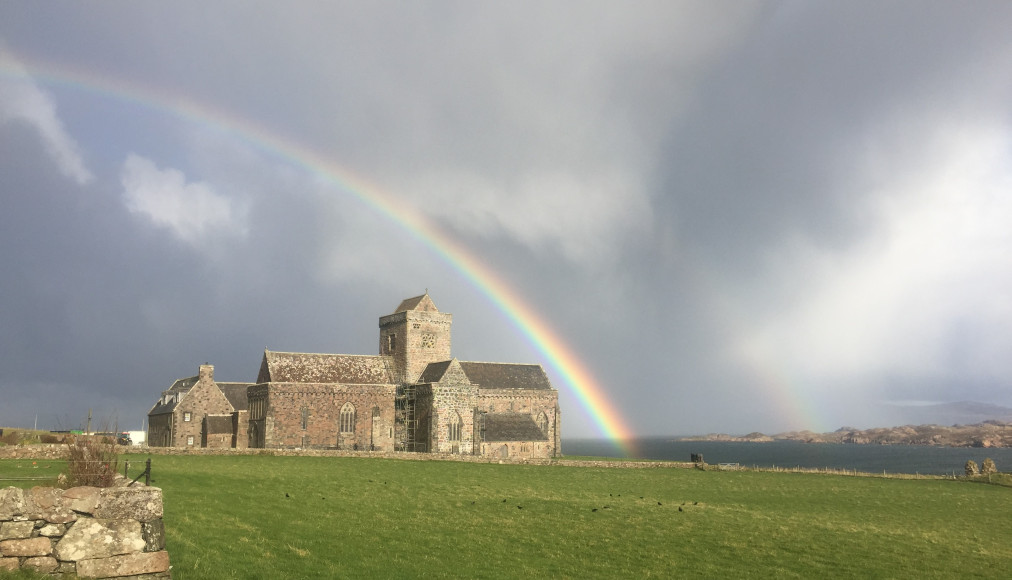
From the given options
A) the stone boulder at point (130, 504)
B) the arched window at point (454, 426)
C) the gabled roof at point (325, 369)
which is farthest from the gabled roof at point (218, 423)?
the stone boulder at point (130, 504)

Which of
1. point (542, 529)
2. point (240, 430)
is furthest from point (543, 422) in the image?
point (542, 529)

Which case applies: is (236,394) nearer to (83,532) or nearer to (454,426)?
(454,426)

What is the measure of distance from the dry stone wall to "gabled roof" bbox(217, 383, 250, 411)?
64.8 meters

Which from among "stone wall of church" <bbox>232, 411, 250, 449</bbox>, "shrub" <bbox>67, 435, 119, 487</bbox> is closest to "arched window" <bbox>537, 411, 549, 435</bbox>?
"stone wall of church" <bbox>232, 411, 250, 449</bbox>

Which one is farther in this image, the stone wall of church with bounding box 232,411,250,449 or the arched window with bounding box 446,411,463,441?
the stone wall of church with bounding box 232,411,250,449

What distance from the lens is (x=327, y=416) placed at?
6919cm

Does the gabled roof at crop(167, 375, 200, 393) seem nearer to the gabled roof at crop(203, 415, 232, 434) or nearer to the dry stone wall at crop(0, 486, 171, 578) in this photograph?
the gabled roof at crop(203, 415, 232, 434)

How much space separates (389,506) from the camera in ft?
84.7

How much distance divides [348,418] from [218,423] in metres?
13.7

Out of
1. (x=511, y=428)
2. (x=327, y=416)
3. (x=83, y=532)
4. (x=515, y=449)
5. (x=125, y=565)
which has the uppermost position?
(x=327, y=416)

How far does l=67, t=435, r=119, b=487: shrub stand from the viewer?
43.0 ft

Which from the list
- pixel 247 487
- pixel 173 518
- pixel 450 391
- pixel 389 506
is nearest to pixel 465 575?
pixel 173 518

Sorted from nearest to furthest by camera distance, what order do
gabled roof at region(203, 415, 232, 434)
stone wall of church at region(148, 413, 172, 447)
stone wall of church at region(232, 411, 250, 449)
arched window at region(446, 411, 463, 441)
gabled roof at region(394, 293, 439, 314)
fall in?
arched window at region(446, 411, 463, 441) < stone wall of church at region(232, 411, 250, 449) < gabled roof at region(203, 415, 232, 434) < stone wall of church at region(148, 413, 172, 447) < gabled roof at region(394, 293, 439, 314)

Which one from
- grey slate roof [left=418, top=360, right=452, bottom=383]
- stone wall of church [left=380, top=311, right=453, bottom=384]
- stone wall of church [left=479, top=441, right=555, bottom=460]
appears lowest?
stone wall of church [left=479, top=441, right=555, bottom=460]
